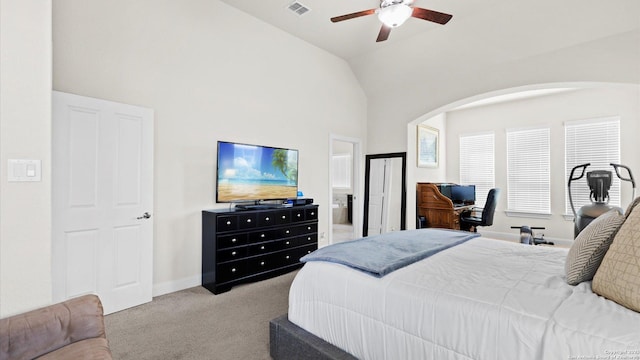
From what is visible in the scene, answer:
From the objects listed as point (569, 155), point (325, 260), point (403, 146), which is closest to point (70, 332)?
point (325, 260)

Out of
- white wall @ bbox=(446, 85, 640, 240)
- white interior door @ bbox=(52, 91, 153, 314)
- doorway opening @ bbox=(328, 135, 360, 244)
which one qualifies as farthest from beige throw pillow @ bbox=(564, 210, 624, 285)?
doorway opening @ bbox=(328, 135, 360, 244)

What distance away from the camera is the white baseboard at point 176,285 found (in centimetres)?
321

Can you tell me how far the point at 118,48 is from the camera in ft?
9.71

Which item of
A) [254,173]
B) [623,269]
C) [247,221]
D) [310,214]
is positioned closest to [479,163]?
[310,214]

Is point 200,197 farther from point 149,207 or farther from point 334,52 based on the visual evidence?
point 334,52

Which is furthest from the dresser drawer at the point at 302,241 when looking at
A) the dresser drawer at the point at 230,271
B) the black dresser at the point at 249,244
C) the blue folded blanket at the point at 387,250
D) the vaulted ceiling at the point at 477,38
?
the vaulted ceiling at the point at 477,38

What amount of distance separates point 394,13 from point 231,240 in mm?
2966

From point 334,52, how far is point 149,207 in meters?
3.90

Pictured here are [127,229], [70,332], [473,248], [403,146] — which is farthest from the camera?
[403,146]

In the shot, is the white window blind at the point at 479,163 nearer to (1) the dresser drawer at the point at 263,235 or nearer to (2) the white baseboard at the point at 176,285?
(1) the dresser drawer at the point at 263,235

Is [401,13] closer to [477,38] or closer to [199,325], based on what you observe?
[477,38]

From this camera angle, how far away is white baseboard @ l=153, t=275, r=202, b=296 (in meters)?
3.21

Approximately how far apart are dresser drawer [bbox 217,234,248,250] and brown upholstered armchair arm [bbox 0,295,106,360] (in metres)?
1.70

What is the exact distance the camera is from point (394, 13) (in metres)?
2.93
